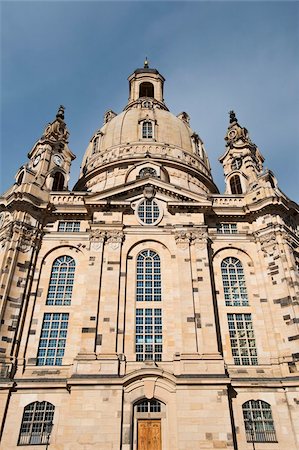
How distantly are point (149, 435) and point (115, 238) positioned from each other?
45.3 ft

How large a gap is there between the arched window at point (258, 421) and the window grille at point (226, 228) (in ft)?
44.2

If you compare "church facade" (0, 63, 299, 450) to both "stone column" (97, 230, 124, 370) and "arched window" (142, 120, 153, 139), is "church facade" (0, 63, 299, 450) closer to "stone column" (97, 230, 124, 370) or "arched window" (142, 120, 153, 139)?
"stone column" (97, 230, 124, 370)

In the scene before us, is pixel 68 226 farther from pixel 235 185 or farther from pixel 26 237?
pixel 235 185

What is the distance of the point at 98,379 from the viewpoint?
2241cm

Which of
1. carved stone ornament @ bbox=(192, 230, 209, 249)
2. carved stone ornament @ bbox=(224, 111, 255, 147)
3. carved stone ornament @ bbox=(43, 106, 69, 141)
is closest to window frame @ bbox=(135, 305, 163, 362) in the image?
carved stone ornament @ bbox=(192, 230, 209, 249)

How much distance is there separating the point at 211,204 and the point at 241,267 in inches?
226

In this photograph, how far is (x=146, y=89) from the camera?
207 feet

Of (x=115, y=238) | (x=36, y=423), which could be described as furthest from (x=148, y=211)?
(x=36, y=423)

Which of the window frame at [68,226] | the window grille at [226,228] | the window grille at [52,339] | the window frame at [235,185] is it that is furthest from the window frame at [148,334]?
the window frame at [235,185]

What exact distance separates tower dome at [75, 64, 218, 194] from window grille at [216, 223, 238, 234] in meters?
9.22

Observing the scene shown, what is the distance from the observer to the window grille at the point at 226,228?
31.7 meters

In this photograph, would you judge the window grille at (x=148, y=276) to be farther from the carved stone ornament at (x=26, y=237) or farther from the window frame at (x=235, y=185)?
the window frame at (x=235, y=185)

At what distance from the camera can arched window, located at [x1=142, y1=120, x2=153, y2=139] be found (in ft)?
152

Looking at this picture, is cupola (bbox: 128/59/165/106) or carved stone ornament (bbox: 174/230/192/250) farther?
cupola (bbox: 128/59/165/106)
